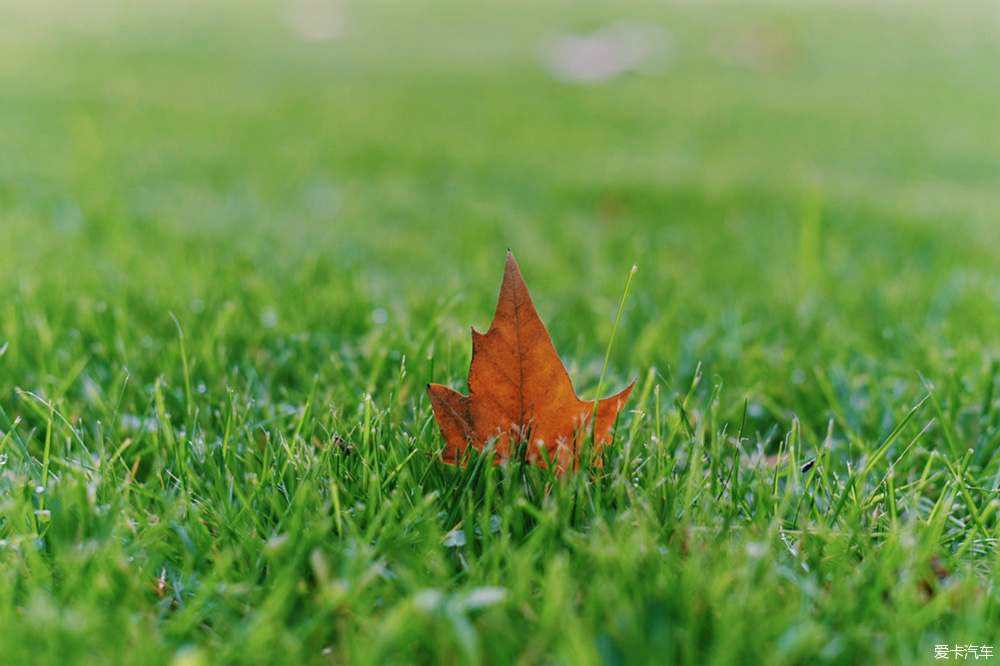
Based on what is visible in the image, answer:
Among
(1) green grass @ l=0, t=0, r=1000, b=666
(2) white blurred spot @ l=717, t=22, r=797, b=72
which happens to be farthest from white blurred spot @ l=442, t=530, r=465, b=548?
(2) white blurred spot @ l=717, t=22, r=797, b=72

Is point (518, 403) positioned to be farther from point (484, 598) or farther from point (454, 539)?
point (484, 598)

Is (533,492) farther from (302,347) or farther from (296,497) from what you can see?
(302,347)

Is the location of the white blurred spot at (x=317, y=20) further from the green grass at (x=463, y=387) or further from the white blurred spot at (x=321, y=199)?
the white blurred spot at (x=321, y=199)

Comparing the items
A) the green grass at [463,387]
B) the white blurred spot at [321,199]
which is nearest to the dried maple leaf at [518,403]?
the green grass at [463,387]

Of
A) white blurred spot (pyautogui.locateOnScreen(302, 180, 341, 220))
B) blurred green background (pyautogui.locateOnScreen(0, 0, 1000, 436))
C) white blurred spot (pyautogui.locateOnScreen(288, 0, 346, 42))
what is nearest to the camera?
blurred green background (pyautogui.locateOnScreen(0, 0, 1000, 436))

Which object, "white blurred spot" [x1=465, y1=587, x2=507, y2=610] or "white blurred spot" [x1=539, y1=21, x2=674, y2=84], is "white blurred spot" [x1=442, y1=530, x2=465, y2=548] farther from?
"white blurred spot" [x1=539, y1=21, x2=674, y2=84]

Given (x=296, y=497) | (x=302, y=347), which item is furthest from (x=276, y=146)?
(x=296, y=497)
